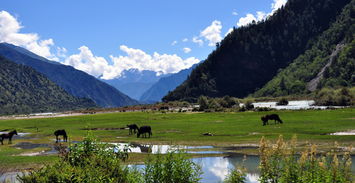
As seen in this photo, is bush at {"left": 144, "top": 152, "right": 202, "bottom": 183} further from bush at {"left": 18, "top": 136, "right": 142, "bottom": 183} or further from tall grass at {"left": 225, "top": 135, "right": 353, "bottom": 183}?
tall grass at {"left": 225, "top": 135, "right": 353, "bottom": 183}

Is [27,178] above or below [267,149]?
below

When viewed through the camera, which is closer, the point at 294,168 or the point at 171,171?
the point at 294,168

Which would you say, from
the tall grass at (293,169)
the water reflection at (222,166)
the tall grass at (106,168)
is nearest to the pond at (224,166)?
the water reflection at (222,166)

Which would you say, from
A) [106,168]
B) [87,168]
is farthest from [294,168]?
[87,168]

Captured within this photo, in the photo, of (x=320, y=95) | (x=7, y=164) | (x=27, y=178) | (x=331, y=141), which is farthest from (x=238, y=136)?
(x=320, y=95)

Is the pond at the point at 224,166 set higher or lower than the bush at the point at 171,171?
lower

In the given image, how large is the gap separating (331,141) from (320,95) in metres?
107

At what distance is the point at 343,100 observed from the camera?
122 meters

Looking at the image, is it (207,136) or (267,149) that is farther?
(207,136)

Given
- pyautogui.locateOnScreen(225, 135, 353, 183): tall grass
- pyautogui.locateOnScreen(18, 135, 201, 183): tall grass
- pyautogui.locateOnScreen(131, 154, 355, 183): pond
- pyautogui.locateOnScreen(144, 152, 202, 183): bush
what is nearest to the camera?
pyautogui.locateOnScreen(225, 135, 353, 183): tall grass

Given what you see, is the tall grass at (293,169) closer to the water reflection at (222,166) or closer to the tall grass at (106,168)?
the tall grass at (106,168)

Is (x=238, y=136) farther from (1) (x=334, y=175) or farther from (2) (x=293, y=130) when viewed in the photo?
(1) (x=334, y=175)

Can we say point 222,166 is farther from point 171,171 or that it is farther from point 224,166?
point 171,171

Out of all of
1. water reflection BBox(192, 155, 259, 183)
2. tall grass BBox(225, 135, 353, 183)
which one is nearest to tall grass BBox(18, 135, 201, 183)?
tall grass BBox(225, 135, 353, 183)
